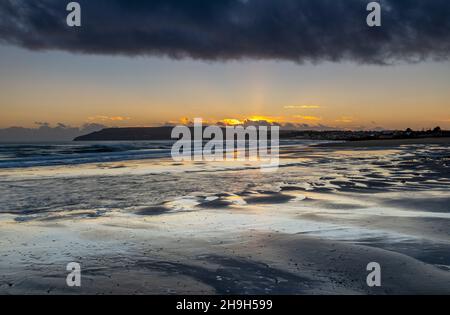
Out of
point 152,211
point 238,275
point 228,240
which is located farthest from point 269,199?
point 238,275

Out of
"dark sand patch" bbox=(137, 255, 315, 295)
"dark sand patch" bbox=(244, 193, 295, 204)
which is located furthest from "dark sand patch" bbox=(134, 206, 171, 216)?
"dark sand patch" bbox=(137, 255, 315, 295)

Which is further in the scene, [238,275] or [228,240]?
[228,240]

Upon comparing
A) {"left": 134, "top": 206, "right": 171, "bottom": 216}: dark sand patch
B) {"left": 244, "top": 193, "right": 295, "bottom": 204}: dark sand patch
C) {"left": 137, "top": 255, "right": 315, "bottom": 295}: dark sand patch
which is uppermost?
{"left": 244, "top": 193, "right": 295, "bottom": 204}: dark sand patch

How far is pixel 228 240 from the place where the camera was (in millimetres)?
5891

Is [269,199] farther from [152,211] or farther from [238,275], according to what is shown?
[238,275]

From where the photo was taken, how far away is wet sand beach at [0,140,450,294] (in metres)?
4.09

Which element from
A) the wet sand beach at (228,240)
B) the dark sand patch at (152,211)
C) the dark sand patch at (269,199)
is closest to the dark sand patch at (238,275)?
the wet sand beach at (228,240)

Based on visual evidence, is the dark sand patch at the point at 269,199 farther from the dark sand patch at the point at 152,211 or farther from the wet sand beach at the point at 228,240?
the dark sand patch at the point at 152,211

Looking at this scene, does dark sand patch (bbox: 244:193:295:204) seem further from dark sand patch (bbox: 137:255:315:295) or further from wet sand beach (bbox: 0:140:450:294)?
dark sand patch (bbox: 137:255:315:295)

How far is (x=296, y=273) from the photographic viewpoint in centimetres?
439

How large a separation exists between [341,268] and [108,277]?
267cm

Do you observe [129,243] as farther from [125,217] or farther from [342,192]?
[342,192]

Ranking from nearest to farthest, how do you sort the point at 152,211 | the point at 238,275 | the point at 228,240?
1. the point at 238,275
2. the point at 228,240
3. the point at 152,211
